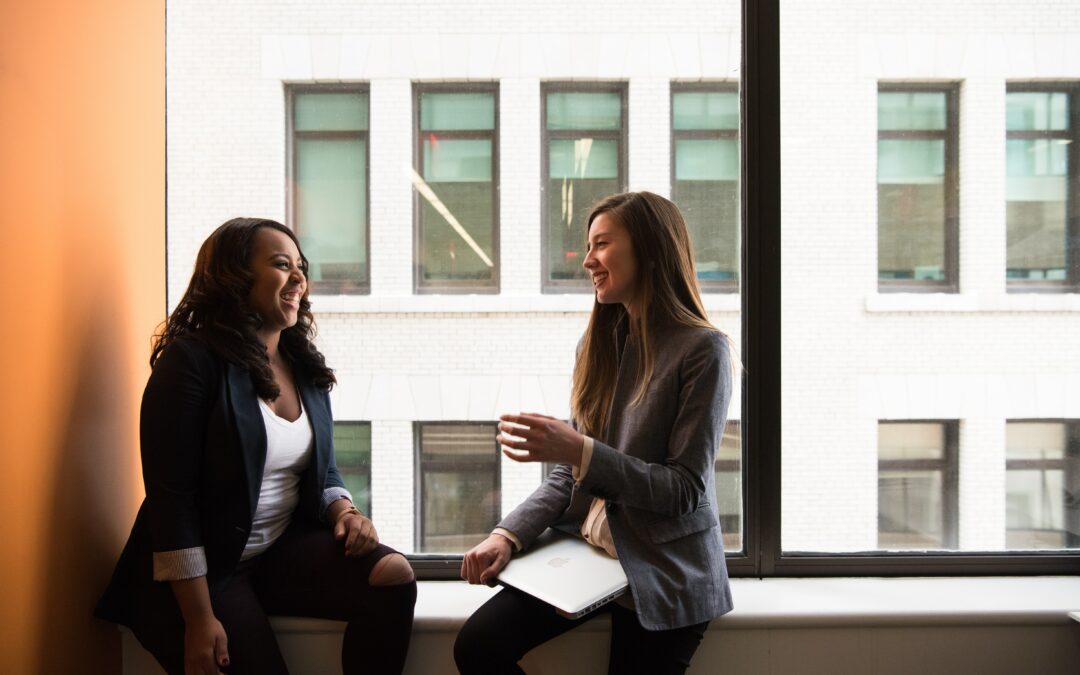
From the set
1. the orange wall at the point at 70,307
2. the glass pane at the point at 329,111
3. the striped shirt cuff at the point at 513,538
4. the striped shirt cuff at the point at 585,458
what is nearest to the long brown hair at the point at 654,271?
the striped shirt cuff at the point at 585,458

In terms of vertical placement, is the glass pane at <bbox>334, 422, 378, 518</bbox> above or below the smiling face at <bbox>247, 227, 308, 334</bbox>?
below

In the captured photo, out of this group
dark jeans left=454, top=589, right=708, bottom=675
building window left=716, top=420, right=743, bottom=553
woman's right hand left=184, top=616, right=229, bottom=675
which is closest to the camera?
woman's right hand left=184, top=616, right=229, bottom=675

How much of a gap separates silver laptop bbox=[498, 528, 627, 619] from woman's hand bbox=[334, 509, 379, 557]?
336mm

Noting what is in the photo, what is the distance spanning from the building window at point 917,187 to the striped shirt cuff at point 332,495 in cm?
184

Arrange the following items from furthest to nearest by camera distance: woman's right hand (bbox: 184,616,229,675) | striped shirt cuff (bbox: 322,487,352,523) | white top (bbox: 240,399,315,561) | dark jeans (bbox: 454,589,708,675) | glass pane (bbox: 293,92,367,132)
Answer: glass pane (bbox: 293,92,367,132)
striped shirt cuff (bbox: 322,487,352,523)
white top (bbox: 240,399,315,561)
dark jeans (bbox: 454,589,708,675)
woman's right hand (bbox: 184,616,229,675)

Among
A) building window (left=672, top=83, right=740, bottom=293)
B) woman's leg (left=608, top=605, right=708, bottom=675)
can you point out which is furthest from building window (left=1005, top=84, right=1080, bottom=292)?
woman's leg (left=608, top=605, right=708, bottom=675)

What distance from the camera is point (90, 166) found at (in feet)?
5.45

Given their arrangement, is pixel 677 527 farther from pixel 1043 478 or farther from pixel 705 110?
pixel 1043 478

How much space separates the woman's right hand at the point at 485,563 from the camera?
1.59 metres

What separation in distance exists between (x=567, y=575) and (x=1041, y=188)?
6.84ft

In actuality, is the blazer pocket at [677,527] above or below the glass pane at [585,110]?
below

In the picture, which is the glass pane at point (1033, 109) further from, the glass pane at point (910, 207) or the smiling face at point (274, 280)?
the smiling face at point (274, 280)

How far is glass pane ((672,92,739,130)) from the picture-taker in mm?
2172

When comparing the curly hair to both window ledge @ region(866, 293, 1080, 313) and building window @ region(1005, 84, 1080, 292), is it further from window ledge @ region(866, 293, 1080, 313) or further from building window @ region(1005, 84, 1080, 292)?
building window @ region(1005, 84, 1080, 292)
